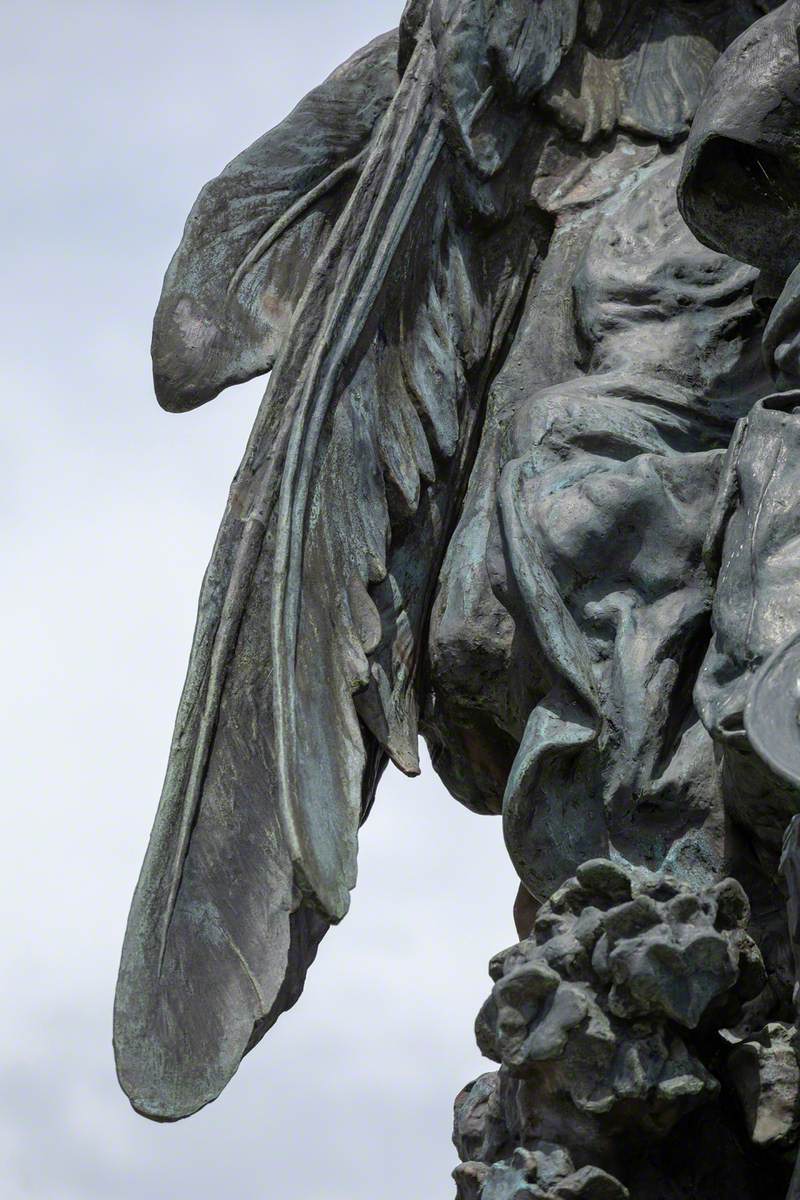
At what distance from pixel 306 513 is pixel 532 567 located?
1.09 feet

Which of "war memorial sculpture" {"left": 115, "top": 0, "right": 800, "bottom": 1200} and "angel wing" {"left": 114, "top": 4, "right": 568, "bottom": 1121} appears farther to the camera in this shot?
"angel wing" {"left": 114, "top": 4, "right": 568, "bottom": 1121}

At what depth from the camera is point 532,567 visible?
10.8ft

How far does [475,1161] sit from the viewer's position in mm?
3021

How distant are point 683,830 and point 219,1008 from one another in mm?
572

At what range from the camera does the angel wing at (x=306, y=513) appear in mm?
3172

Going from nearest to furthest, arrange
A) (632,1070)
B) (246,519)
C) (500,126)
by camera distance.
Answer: (632,1070)
(246,519)
(500,126)

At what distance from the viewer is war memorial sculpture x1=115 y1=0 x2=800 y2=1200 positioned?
2900 millimetres

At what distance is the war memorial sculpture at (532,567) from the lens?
9.52ft

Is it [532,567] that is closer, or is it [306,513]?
[532,567]

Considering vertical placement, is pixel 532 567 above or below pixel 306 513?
below

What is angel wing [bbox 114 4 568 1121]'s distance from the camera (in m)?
3.17

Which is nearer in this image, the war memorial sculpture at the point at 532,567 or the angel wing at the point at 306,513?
the war memorial sculpture at the point at 532,567

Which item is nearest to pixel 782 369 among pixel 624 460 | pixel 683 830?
pixel 624 460

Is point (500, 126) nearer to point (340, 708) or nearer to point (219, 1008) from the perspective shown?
point (340, 708)
